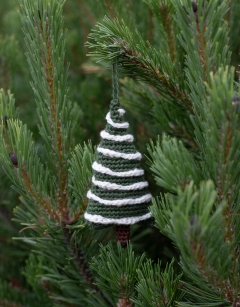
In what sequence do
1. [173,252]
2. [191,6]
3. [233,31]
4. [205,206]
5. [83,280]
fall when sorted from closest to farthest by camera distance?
[205,206] < [191,6] < [83,280] < [233,31] < [173,252]

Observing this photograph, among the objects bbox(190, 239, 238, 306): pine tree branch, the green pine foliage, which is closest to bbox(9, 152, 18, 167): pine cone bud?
the green pine foliage

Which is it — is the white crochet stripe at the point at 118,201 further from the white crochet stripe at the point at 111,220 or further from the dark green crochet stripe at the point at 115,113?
the dark green crochet stripe at the point at 115,113

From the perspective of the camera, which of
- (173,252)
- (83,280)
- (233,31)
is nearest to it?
(83,280)

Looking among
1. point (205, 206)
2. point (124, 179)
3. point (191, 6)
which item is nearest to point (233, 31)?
point (191, 6)

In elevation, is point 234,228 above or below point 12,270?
above

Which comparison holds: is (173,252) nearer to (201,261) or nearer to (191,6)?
(201,261)

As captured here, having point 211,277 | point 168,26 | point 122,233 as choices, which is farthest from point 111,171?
point 168,26

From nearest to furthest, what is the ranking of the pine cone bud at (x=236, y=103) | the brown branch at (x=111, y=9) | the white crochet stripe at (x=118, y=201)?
the pine cone bud at (x=236, y=103) → the white crochet stripe at (x=118, y=201) → the brown branch at (x=111, y=9)

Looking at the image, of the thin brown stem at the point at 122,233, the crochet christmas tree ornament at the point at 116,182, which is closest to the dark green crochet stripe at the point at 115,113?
the crochet christmas tree ornament at the point at 116,182
